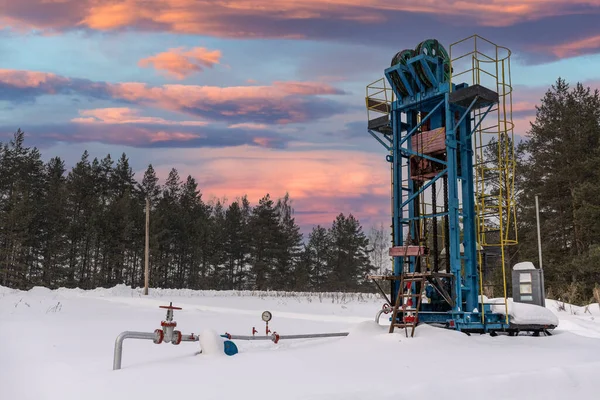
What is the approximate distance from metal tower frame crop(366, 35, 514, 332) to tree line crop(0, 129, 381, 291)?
4751 centimetres

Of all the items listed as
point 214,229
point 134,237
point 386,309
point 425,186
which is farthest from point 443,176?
point 214,229

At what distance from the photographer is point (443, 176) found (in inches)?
477

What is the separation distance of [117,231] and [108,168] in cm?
1431

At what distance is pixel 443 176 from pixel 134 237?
54.2 metres

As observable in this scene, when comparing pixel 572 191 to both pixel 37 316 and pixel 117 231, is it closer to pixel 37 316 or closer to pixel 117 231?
pixel 37 316

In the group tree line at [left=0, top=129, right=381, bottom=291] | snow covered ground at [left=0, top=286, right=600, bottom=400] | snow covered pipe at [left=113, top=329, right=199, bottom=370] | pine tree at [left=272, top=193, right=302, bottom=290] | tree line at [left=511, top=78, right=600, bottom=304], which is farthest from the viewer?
pine tree at [left=272, top=193, right=302, bottom=290]

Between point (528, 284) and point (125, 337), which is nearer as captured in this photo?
point (125, 337)

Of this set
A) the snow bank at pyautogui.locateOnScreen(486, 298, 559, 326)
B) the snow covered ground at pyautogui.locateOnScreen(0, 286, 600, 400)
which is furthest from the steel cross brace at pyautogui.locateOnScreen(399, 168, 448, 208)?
the snow covered ground at pyautogui.locateOnScreen(0, 286, 600, 400)

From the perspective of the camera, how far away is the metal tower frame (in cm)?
1127

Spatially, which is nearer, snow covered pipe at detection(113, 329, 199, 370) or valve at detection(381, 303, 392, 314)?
snow covered pipe at detection(113, 329, 199, 370)

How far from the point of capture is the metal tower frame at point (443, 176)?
11266mm

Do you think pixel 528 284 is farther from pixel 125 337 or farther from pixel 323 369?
pixel 125 337

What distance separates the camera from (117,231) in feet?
193

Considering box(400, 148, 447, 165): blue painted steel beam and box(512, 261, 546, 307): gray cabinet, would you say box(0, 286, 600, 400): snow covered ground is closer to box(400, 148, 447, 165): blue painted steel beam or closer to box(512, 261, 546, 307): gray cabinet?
box(512, 261, 546, 307): gray cabinet
